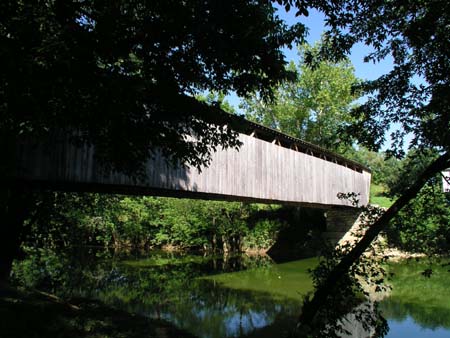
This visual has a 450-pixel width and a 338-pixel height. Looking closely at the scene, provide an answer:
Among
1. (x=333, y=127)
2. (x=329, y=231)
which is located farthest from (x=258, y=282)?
(x=333, y=127)

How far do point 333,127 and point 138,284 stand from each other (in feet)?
60.0

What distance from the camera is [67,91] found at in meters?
3.04

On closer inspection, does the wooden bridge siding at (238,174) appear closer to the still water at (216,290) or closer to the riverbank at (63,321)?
the riverbank at (63,321)

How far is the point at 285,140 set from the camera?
12250 millimetres

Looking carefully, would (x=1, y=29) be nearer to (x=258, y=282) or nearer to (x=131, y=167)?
(x=131, y=167)

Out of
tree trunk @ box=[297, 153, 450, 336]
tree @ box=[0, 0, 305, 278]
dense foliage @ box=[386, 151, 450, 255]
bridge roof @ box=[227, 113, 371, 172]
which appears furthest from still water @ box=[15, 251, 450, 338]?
tree @ box=[0, 0, 305, 278]

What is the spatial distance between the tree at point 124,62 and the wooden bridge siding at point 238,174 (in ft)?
3.26

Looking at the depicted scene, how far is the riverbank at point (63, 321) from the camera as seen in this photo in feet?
14.3

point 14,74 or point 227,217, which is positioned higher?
point 14,74

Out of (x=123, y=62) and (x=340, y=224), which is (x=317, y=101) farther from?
(x=123, y=62)

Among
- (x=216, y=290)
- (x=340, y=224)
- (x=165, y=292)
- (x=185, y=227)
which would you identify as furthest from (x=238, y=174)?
(x=340, y=224)

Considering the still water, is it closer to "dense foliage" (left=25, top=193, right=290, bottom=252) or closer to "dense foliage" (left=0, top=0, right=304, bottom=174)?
"dense foliage" (left=25, top=193, right=290, bottom=252)

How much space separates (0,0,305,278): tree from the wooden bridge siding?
99 cm

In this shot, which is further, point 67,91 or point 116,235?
point 116,235
